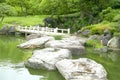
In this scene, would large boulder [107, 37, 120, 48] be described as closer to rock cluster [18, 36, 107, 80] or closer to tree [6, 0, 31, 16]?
rock cluster [18, 36, 107, 80]

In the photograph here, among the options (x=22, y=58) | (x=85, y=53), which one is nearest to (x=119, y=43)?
(x=85, y=53)

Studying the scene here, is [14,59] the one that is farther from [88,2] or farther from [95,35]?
[88,2]

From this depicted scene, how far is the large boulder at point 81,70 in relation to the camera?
15344 millimetres

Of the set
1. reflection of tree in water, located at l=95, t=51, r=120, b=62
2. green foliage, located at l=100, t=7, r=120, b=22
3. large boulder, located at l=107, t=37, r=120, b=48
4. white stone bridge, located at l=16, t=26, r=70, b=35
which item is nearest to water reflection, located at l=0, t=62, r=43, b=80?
reflection of tree in water, located at l=95, t=51, r=120, b=62

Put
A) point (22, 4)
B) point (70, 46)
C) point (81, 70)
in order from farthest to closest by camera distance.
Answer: point (22, 4)
point (70, 46)
point (81, 70)

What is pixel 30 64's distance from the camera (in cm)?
1866

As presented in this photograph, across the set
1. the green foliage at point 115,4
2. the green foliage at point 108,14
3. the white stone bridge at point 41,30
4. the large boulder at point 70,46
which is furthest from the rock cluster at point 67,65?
the green foliage at point 115,4

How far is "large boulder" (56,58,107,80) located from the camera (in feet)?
50.3

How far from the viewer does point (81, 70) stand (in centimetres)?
1580

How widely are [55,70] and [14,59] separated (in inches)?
188

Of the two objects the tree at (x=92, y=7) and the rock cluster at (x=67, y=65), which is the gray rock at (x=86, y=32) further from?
the rock cluster at (x=67, y=65)

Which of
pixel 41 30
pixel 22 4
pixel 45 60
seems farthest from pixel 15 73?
pixel 22 4

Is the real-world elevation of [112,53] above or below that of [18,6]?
below

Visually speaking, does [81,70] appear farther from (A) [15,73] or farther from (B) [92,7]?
(B) [92,7]
